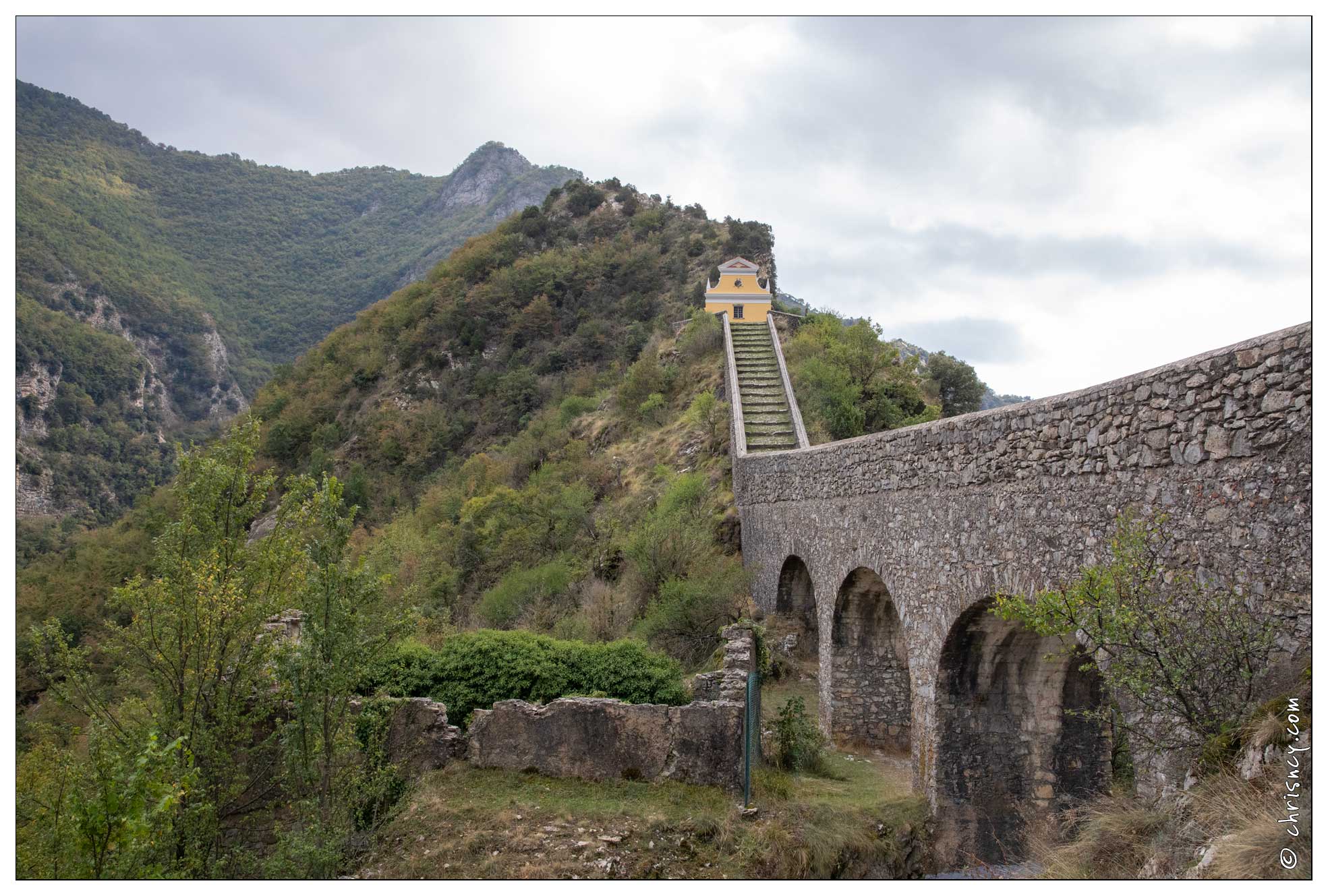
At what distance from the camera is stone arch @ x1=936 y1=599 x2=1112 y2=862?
7809mm

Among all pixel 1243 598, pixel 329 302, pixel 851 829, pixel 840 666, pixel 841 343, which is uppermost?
pixel 329 302

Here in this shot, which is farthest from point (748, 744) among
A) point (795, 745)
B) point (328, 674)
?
point (328, 674)

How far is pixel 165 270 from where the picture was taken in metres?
70.2

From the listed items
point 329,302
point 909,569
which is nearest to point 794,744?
point 909,569

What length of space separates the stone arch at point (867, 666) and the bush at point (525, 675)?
2.74 meters

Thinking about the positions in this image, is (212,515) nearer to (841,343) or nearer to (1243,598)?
(1243,598)

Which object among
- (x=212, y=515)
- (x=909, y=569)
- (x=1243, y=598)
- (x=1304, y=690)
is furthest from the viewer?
(x=909, y=569)

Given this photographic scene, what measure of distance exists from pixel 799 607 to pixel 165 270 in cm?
7561

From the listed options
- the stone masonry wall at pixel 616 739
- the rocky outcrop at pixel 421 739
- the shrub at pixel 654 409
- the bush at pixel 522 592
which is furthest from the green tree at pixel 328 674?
the shrub at pixel 654 409

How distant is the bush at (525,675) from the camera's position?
910 centimetres

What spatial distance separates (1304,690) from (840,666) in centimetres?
757

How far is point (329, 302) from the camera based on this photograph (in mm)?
82812

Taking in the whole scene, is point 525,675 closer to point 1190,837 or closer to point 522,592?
point 1190,837

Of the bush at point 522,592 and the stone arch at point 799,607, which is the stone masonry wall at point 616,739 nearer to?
the stone arch at point 799,607
